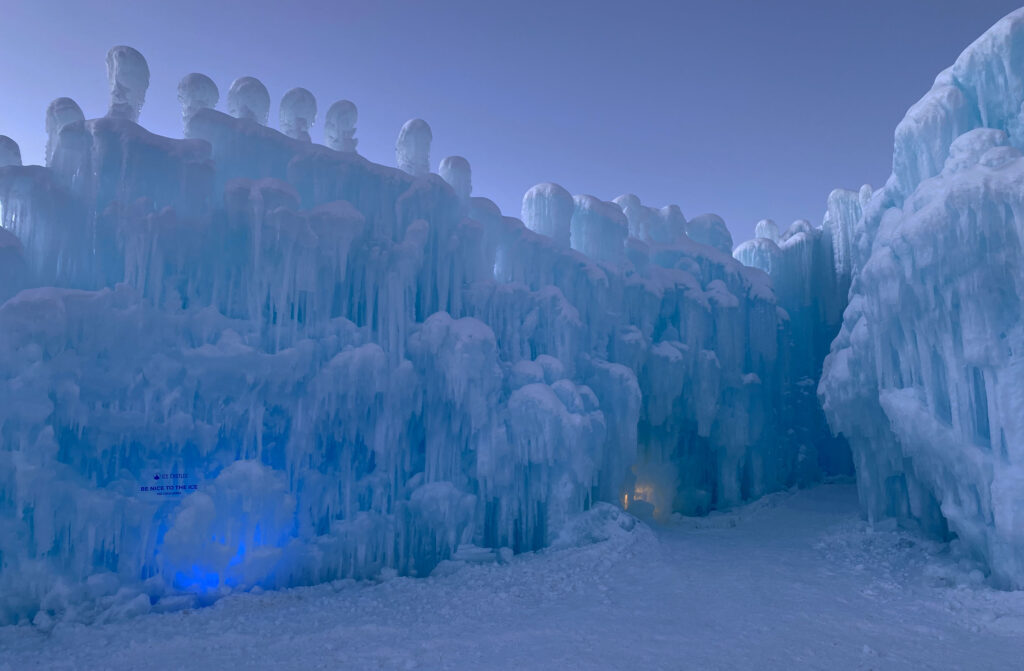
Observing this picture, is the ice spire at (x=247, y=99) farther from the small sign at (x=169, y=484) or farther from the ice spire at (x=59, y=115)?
the small sign at (x=169, y=484)

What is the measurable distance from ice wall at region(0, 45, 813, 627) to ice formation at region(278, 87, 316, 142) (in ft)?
0.38

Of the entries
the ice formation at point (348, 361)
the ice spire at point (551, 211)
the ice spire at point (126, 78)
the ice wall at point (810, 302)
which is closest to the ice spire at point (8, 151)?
the ice formation at point (348, 361)

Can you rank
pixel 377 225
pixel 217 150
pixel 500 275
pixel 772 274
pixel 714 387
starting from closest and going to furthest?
pixel 217 150 → pixel 377 225 → pixel 500 275 → pixel 714 387 → pixel 772 274

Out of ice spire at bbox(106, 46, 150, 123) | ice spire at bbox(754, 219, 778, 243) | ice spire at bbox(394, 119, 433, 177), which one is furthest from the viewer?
ice spire at bbox(754, 219, 778, 243)

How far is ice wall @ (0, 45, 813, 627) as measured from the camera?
1092 centimetres

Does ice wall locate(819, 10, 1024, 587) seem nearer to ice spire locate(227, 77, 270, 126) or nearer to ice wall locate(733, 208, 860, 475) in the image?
ice wall locate(733, 208, 860, 475)

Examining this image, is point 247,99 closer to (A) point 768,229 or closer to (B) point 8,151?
(B) point 8,151

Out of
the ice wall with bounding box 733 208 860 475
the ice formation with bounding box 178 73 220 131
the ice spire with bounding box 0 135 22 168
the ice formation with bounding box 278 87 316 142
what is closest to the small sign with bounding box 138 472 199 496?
the ice spire with bounding box 0 135 22 168

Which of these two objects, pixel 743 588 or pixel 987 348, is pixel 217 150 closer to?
pixel 743 588

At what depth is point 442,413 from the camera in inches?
573

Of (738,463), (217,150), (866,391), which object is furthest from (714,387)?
(217,150)

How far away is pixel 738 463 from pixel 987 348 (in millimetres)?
11702

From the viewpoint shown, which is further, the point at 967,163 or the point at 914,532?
the point at 914,532

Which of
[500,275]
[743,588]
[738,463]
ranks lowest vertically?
[743,588]
